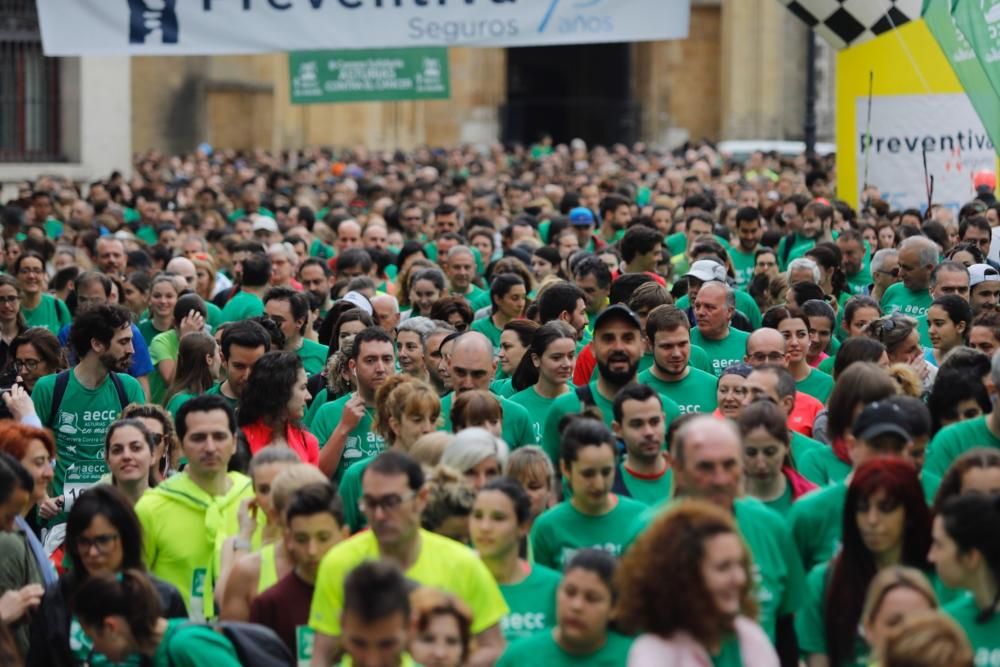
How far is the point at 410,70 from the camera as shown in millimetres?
20688

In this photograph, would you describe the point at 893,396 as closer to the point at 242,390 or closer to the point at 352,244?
the point at 242,390

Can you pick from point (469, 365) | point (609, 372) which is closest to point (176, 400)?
point (469, 365)

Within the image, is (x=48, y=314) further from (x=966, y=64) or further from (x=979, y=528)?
(x=979, y=528)

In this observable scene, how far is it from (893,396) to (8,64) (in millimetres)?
22814

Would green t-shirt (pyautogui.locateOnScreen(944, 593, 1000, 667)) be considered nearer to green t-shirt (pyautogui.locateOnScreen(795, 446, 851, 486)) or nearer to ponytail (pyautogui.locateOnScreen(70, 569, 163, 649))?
green t-shirt (pyautogui.locateOnScreen(795, 446, 851, 486))

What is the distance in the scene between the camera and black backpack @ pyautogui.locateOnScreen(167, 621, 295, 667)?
651 centimetres

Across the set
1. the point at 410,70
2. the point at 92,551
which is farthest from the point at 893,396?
the point at 410,70

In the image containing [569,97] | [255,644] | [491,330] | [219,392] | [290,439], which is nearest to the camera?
[255,644]

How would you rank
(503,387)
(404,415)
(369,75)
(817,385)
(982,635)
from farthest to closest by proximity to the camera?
1. (369,75)
2. (503,387)
3. (817,385)
4. (404,415)
5. (982,635)

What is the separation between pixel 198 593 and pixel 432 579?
1.74 metres

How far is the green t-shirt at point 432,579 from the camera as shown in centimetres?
659

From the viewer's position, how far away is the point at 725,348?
11414 mm

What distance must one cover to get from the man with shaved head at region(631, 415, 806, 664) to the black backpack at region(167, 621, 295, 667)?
1187 mm

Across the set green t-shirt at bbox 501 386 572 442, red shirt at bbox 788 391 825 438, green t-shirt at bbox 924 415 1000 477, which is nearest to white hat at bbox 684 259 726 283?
red shirt at bbox 788 391 825 438
